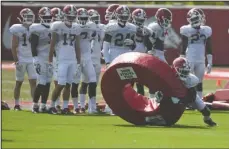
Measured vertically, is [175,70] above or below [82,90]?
above

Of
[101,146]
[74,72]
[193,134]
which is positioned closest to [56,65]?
[74,72]

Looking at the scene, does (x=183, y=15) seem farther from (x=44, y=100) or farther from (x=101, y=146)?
(x=101, y=146)

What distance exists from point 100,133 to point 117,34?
4.22 meters

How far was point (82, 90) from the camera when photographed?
1761 centimetres

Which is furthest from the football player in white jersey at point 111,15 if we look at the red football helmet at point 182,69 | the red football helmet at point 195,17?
the red football helmet at point 182,69

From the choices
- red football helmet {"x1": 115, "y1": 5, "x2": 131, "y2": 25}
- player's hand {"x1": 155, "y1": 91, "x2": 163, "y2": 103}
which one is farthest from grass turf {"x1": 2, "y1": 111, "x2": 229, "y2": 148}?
red football helmet {"x1": 115, "y1": 5, "x2": 131, "y2": 25}

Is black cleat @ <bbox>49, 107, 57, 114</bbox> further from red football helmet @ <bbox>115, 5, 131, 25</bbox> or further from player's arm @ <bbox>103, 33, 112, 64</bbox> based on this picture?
red football helmet @ <bbox>115, 5, 131, 25</bbox>

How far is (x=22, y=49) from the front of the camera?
58.1 feet

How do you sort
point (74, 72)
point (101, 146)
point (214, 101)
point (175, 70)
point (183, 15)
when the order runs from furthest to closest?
point (183, 15) < point (214, 101) < point (74, 72) < point (175, 70) < point (101, 146)

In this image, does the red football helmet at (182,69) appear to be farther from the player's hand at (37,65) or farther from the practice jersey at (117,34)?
the player's hand at (37,65)

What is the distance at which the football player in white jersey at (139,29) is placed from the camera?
694 inches

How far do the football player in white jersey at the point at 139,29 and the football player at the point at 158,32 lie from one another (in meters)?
0.10

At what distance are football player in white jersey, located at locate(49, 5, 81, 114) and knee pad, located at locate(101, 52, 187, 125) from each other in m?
2.07

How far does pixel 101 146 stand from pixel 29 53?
6.33m
